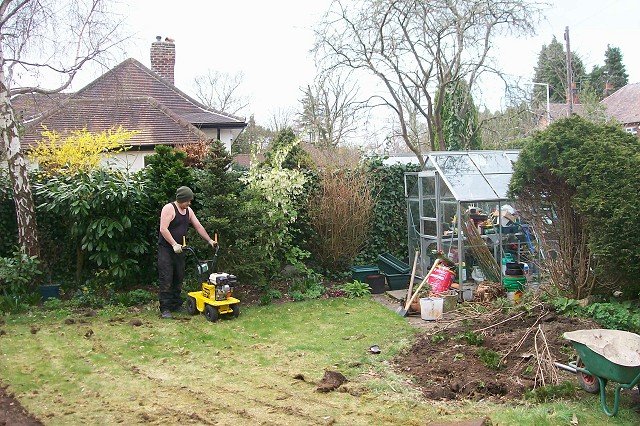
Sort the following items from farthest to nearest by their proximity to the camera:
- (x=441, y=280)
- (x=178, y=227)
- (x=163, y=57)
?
(x=163, y=57), (x=441, y=280), (x=178, y=227)

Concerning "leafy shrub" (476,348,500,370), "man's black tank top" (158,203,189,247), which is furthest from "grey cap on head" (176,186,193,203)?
"leafy shrub" (476,348,500,370)

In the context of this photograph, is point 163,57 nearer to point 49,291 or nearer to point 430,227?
point 49,291

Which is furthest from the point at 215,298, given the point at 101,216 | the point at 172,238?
the point at 101,216

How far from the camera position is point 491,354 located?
243 inches

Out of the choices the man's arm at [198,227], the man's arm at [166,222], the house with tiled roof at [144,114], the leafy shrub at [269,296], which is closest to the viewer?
the man's arm at [166,222]

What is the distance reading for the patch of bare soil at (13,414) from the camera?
15.9ft

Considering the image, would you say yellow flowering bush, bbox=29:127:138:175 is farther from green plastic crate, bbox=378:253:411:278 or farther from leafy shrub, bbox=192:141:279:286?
green plastic crate, bbox=378:253:411:278

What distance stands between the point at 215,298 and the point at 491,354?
413 cm

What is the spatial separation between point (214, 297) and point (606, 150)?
18.2 ft

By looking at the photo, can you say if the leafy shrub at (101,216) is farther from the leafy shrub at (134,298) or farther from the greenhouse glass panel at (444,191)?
the greenhouse glass panel at (444,191)

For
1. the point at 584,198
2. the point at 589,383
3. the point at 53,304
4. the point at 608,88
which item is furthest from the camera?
the point at 608,88

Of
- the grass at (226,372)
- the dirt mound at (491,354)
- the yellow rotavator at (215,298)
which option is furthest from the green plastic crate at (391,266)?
the dirt mound at (491,354)

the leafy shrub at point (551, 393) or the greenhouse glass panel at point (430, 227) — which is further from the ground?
the greenhouse glass panel at point (430, 227)

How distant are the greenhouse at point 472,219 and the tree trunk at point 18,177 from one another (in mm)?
6701
